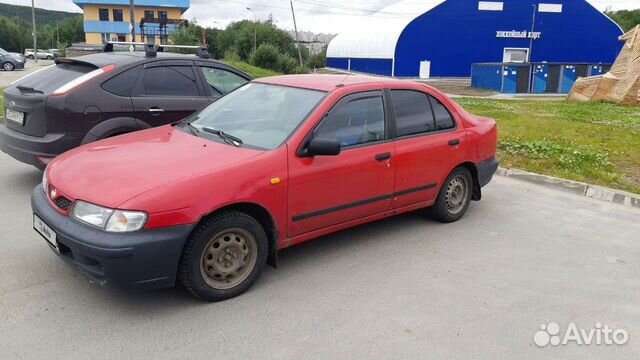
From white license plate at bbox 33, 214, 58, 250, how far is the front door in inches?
64.2

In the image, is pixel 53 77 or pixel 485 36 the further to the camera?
pixel 485 36

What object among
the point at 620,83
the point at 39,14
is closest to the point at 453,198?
the point at 620,83

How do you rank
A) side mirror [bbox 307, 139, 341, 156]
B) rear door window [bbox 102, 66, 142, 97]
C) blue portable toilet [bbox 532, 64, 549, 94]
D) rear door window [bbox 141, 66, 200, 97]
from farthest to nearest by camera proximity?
blue portable toilet [bbox 532, 64, 549, 94] < rear door window [bbox 141, 66, 200, 97] < rear door window [bbox 102, 66, 142, 97] < side mirror [bbox 307, 139, 341, 156]

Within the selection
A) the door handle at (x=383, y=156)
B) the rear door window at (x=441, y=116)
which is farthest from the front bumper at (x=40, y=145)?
the rear door window at (x=441, y=116)

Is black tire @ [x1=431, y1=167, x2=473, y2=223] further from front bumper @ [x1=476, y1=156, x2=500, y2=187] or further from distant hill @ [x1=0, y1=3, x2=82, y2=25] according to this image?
distant hill @ [x1=0, y1=3, x2=82, y2=25]

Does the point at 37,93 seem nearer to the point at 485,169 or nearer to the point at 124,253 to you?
the point at 124,253

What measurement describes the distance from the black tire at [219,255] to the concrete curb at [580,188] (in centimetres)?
499

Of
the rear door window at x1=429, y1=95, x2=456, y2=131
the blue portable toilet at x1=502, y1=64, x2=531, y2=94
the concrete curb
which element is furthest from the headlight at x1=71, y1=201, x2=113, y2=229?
the blue portable toilet at x1=502, y1=64, x2=531, y2=94

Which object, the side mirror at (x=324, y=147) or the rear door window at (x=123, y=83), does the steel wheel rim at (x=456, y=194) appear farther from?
the rear door window at (x=123, y=83)

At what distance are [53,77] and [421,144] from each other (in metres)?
4.20

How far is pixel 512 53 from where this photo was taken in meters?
50.2

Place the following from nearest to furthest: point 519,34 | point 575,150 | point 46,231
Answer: point 46,231 < point 575,150 < point 519,34

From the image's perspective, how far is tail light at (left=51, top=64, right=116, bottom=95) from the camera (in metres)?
5.63

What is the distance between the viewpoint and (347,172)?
4383mm
